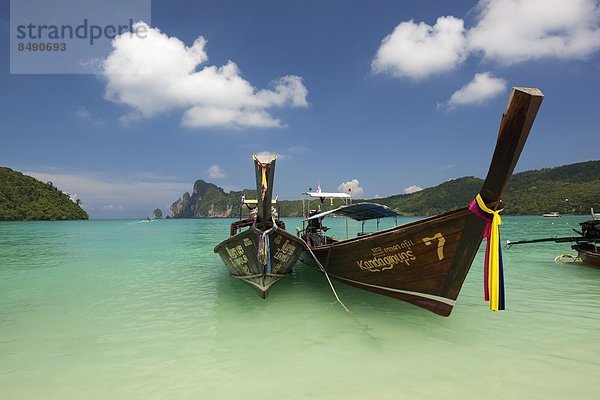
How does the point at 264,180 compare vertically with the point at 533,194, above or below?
below

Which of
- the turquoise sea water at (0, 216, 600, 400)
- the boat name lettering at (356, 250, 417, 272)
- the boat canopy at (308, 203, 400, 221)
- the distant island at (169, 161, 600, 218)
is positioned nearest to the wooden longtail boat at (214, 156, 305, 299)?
the turquoise sea water at (0, 216, 600, 400)

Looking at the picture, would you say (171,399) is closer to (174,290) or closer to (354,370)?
(354,370)

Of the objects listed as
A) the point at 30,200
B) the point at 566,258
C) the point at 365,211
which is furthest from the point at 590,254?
the point at 30,200

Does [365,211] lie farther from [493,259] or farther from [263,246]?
[493,259]

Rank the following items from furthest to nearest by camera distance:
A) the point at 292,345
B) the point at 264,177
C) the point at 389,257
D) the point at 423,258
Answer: the point at 264,177, the point at 389,257, the point at 423,258, the point at 292,345

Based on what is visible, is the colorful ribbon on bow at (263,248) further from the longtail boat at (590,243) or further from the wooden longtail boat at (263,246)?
the longtail boat at (590,243)

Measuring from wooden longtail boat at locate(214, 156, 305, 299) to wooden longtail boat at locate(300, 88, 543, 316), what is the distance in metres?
1.61

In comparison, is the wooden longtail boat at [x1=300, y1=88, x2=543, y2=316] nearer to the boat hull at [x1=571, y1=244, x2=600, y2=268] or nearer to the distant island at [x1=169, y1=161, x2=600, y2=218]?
the boat hull at [x1=571, y1=244, x2=600, y2=268]

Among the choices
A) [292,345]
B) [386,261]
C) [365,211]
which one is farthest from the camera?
[365,211]

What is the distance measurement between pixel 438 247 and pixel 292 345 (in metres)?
3.13

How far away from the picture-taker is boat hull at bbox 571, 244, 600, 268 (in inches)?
481

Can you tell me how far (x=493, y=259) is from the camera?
4.57 meters

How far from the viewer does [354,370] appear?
4250mm

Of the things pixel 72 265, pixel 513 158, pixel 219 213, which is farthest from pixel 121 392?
pixel 219 213
